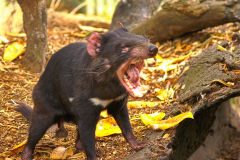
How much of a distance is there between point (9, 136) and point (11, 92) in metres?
0.73

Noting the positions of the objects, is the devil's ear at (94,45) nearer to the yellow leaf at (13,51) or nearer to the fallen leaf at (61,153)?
the fallen leaf at (61,153)

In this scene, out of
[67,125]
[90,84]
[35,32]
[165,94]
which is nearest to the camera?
[90,84]

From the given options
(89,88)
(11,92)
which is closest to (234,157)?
(89,88)

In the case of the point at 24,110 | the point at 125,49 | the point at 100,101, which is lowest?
the point at 24,110

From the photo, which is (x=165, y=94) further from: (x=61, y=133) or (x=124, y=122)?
(x=61, y=133)

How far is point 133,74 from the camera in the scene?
2254 mm

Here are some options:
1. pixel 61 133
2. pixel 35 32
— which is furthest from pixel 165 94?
pixel 35 32

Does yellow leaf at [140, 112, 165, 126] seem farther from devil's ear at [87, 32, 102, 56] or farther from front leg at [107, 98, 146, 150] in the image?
devil's ear at [87, 32, 102, 56]

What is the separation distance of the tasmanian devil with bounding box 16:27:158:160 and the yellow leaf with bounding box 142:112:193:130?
194mm

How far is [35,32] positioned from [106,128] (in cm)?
156

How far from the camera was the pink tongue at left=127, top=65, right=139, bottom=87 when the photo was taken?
2.24 metres

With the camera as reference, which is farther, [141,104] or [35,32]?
[35,32]

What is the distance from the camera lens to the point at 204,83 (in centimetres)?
291

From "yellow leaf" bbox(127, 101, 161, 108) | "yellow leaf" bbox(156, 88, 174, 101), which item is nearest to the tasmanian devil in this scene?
"yellow leaf" bbox(127, 101, 161, 108)
